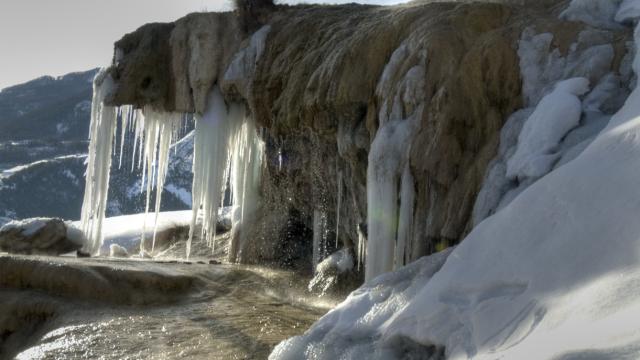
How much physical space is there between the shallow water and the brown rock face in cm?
180

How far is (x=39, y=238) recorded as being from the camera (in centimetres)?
1739

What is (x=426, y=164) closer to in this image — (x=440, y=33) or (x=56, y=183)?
(x=440, y=33)

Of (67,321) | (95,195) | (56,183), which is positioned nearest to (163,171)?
(95,195)

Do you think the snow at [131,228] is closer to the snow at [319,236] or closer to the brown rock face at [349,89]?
the brown rock face at [349,89]

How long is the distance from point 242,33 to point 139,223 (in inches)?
445

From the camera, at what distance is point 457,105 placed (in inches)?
279

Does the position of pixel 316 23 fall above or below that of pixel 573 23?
above

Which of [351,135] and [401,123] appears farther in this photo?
[351,135]

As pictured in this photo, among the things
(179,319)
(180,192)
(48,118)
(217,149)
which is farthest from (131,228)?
(48,118)

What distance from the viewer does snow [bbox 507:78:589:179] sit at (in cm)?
569

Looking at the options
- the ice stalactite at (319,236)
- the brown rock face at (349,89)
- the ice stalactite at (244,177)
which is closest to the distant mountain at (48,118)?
the ice stalactite at (244,177)

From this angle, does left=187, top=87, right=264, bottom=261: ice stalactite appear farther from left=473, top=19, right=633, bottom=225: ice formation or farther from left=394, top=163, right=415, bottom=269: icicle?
left=473, top=19, right=633, bottom=225: ice formation

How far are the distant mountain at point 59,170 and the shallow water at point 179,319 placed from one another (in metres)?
46.4

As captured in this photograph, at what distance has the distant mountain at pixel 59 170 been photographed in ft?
241
